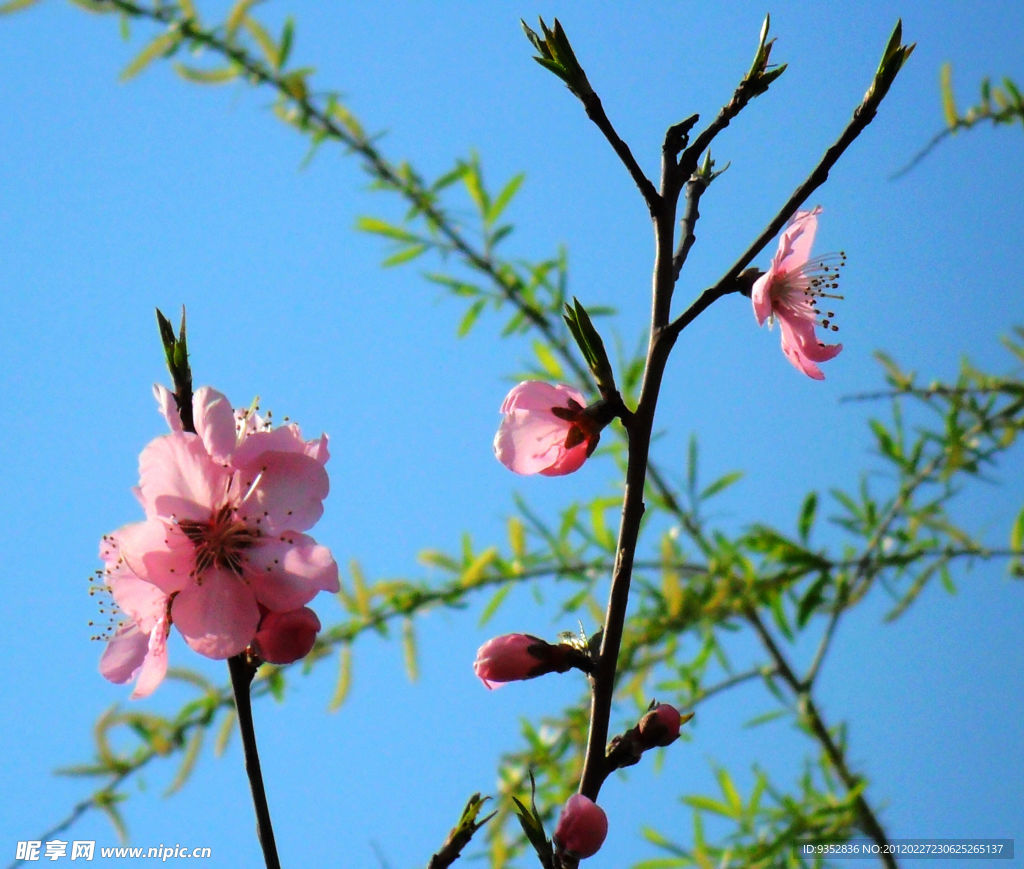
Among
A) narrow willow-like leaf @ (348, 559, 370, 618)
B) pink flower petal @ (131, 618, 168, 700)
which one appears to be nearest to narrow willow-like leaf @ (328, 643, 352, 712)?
narrow willow-like leaf @ (348, 559, 370, 618)

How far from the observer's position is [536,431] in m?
0.59

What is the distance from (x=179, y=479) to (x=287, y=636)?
0.34 ft

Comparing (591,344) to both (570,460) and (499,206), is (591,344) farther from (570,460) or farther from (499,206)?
(499,206)

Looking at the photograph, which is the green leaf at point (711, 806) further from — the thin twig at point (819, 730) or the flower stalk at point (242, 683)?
the flower stalk at point (242, 683)

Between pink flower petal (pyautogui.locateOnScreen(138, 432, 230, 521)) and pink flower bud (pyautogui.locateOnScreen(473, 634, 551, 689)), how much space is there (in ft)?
0.54

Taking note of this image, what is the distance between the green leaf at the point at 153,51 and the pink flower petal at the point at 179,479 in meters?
1.01

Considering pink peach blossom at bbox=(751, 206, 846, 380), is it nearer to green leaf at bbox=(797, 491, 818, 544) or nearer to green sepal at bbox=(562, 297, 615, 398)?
green sepal at bbox=(562, 297, 615, 398)

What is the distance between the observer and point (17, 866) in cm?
79

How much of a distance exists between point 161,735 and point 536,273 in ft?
2.39

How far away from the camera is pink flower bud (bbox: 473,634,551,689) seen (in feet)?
1.81

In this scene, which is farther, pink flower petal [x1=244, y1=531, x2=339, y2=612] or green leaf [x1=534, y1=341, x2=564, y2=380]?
green leaf [x1=534, y1=341, x2=564, y2=380]

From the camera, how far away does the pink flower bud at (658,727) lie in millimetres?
541

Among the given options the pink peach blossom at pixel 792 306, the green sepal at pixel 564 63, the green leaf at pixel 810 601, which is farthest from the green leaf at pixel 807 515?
the green sepal at pixel 564 63

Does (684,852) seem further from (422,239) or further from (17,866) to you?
(422,239)
